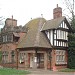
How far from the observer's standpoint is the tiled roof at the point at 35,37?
39156 mm

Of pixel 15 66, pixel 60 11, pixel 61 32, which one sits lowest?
pixel 15 66

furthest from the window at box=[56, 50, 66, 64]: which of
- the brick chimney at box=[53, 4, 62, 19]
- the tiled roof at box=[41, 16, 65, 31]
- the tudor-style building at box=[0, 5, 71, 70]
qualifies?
the brick chimney at box=[53, 4, 62, 19]

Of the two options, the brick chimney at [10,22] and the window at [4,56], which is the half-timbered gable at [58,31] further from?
the window at [4,56]

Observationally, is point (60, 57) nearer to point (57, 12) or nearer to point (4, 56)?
point (57, 12)

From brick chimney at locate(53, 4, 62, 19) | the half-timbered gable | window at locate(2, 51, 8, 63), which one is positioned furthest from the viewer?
window at locate(2, 51, 8, 63)

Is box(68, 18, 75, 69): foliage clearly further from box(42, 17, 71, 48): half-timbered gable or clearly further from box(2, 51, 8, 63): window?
box(2, 51, 8, 63): window

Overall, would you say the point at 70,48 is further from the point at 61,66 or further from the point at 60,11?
the point at 60,11

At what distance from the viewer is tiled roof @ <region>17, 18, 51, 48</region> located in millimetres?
39156

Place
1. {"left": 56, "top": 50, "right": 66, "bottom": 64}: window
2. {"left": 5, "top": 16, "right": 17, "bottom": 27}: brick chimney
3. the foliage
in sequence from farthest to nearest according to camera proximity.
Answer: {"left": 5, "top": 16, "right": 17, "bottom": 27}: brick chimney < the foliage < {"left": 56, "top": 50, "right": 66, "bottom": 64}: window

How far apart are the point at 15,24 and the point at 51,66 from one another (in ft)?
33.8

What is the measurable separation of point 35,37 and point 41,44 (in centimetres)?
182

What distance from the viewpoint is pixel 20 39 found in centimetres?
4219

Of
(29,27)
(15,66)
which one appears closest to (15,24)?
(29,27)

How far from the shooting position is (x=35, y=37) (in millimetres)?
40219
